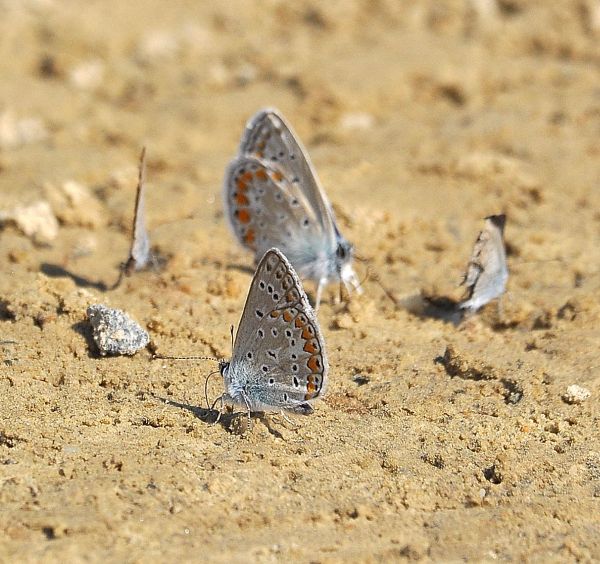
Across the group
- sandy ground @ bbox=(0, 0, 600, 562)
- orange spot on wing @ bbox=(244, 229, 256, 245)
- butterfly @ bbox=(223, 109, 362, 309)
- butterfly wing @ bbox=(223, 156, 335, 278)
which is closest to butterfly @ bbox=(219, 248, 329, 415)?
sandy ground @ bbox=(0, 0, 600, 562)

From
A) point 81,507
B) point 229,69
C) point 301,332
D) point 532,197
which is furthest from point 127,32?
point 81,507

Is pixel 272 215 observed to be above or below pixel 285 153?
below

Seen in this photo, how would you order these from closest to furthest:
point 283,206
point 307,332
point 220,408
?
1. point 307,332
2. point 220,408
3. point 283,206

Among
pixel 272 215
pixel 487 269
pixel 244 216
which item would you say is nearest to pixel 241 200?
pixel 244 216

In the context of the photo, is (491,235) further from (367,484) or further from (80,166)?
(80,166)

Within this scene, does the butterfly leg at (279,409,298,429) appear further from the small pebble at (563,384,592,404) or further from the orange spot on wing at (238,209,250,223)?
the orange spot on wing at (238,209,250,223)

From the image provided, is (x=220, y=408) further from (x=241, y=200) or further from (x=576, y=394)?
(x=241, y=200)
